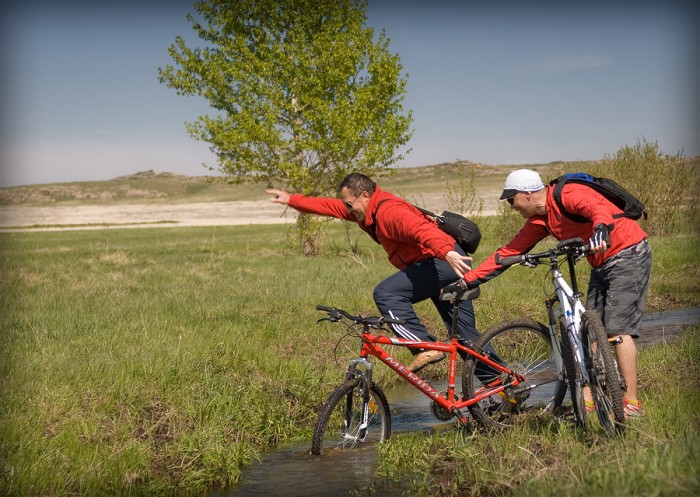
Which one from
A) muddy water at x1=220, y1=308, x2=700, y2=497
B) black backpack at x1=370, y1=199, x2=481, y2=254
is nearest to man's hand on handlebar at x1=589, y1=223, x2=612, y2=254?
black backpack at x1=370, y1=199, x2=481, y2=254

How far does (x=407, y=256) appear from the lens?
7.25m

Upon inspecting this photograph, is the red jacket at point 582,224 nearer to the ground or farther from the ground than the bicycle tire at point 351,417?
farther from the ground

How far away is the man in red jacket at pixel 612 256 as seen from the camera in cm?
624

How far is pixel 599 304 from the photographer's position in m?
6.55

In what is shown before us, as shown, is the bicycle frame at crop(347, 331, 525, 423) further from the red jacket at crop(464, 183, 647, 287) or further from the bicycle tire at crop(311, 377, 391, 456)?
the red jacket at crop(464, 183, 647, 287)

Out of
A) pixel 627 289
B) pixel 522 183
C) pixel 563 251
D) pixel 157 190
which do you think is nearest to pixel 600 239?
pixel 563 251

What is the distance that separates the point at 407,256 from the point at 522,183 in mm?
1257

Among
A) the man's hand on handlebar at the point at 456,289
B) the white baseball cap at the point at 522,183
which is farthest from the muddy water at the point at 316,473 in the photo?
the white baseball cap at the point at 522,183

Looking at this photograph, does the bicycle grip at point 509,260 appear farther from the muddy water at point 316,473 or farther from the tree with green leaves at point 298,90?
the tree with green leaves at point 298,90

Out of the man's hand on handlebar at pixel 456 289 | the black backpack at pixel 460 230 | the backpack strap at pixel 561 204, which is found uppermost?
the backpack strap at pixel 561 204

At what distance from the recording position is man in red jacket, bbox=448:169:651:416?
624 centimetres

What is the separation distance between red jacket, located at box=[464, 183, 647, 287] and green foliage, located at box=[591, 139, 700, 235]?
2057 cm

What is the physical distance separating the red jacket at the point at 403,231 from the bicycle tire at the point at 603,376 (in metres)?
1.31

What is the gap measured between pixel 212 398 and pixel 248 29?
20354mm
